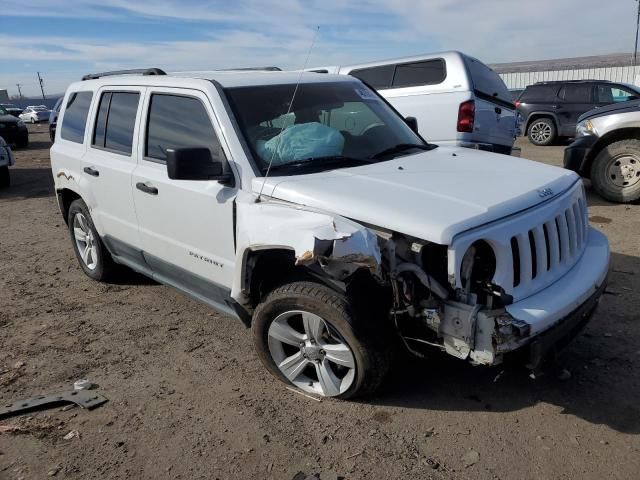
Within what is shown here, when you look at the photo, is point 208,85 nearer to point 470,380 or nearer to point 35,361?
point 35,361

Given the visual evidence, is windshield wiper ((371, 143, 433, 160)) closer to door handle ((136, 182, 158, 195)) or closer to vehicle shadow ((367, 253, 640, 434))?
vehicle shadow ((367, 253, 640, 434))

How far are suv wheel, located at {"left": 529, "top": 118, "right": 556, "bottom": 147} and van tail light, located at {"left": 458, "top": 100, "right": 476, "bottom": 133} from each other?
8168mm

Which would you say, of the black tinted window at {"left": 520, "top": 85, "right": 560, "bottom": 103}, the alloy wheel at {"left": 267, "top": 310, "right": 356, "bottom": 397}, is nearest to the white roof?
the alloy wheel at {"left": 267, "top": 310, "right": 356, "bottom": 397}

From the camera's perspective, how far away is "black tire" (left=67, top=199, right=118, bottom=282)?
5016mm

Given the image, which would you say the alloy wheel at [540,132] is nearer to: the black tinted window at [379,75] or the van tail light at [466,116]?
the black tinted window at [379,75]

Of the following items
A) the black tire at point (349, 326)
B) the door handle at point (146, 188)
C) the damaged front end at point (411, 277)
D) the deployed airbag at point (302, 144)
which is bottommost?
the black tire at point (349, 326)

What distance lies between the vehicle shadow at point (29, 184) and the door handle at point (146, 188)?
7690mm

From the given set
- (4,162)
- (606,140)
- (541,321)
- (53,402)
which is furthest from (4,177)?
(541,321)

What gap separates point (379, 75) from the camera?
9.18 m

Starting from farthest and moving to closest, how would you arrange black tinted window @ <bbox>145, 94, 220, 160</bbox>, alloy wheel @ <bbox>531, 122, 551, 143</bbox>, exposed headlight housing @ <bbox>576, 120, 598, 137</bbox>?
alloy wheel @ <bbox>531, 122, 551, 143</bbox>
exposed headlight housing @ <bbox>576, 120, 598, 137</bbox>
black tinted window @ <bbox>145, 94, 220, 160</bbox>

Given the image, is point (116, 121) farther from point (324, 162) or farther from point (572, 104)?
point (572, 104)

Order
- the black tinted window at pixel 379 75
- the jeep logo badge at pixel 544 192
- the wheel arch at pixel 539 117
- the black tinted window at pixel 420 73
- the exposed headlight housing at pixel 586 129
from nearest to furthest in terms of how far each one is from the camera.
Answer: the jeep logo badge at pixel 544 192
the exposed headlight housing at pixel 586 129
the black tinted window at pixel 420 73
the black tinted window at pixel 379 75
the wheel arch at pixel 539 117

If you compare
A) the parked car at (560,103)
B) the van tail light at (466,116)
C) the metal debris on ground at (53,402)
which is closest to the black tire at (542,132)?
the parked car at (560,103)

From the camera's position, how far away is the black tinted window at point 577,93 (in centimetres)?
1403
